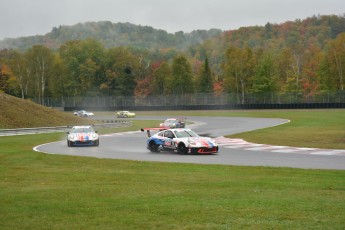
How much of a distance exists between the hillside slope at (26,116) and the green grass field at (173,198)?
33.9 meters

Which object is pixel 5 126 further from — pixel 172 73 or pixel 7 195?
pixel 172 73

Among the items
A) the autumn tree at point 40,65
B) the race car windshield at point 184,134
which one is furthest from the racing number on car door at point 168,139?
the autumn tree at point 40,65

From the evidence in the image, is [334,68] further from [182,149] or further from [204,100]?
[182,149]

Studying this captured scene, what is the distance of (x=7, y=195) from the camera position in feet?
36.4

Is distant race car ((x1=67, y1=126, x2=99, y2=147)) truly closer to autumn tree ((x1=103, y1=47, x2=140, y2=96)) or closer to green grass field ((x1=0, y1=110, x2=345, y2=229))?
green grass field ((x1=0, y1=110, x2=345, y2=229))

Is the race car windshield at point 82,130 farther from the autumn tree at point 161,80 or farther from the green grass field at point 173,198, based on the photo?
the autumn tree at point 161,80

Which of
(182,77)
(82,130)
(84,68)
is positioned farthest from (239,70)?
(82,130)

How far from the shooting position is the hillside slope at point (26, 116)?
50000 mm

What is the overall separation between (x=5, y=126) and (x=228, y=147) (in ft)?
88.4

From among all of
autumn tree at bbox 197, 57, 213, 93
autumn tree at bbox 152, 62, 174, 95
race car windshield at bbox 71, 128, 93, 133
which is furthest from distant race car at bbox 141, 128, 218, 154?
autumn tree at bbox 152, 62, 174, 95

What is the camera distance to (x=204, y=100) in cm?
9394

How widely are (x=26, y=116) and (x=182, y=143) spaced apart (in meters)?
31.0

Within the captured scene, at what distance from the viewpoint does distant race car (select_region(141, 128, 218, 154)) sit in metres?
24.2

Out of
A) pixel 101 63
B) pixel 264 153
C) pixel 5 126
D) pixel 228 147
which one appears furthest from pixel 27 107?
pixel 101 63
